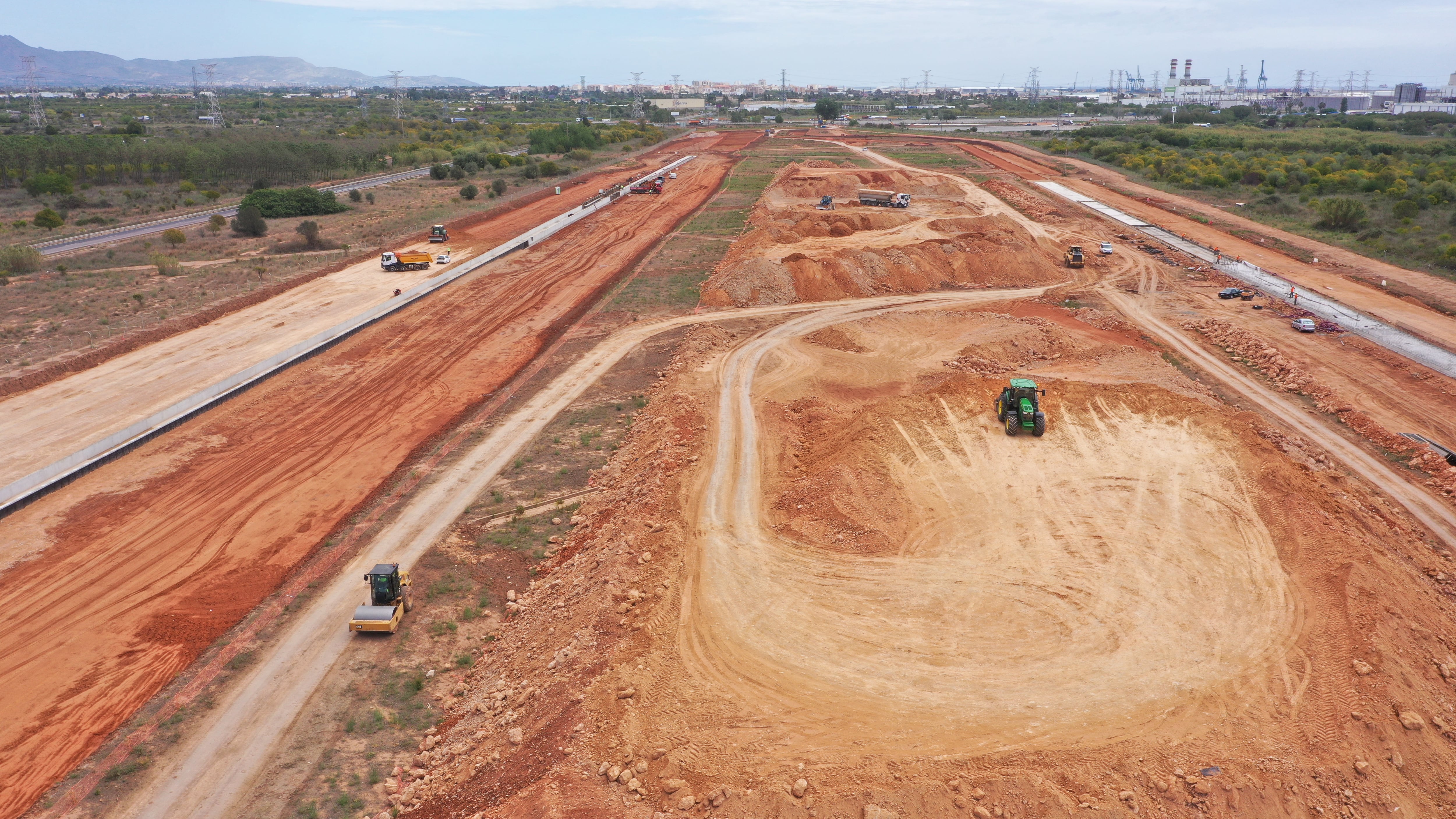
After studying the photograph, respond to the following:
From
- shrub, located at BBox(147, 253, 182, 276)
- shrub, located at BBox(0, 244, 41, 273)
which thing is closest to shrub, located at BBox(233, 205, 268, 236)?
shrub, located at BBox(147, 253, 182, 276)

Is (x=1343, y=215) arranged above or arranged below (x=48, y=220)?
below

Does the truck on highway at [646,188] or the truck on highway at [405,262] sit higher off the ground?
the truck on highway at [646,188]

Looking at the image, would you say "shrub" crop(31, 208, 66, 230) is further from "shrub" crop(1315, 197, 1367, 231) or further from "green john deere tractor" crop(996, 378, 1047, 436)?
"shrub" crop(1315, 197, 1367, 231)

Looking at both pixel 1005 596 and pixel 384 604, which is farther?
pixel 384 604

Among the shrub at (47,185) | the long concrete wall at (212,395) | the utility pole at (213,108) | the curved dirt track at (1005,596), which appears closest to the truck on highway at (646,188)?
the long concrete wall at (212,395)

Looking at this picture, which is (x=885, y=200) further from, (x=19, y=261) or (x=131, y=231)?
(x=19, y=261)

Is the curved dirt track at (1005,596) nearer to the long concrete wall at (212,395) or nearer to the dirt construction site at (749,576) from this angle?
the dirt construction site at (749,576)

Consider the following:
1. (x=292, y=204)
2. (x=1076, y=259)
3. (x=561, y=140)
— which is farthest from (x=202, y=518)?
(x=561, y=140)
